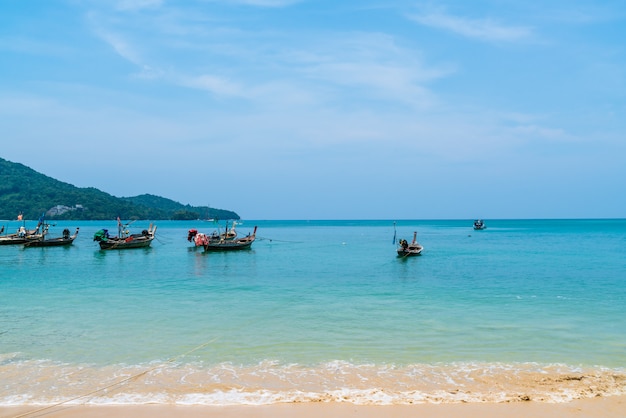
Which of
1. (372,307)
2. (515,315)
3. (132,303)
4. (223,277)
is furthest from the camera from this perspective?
(223,277)

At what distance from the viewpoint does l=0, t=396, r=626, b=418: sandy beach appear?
7.40m

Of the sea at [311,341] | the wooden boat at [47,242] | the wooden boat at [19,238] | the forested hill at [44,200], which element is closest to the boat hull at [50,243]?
the wooden boat at [47,242]

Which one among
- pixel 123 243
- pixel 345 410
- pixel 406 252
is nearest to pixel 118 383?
pixel 345 410

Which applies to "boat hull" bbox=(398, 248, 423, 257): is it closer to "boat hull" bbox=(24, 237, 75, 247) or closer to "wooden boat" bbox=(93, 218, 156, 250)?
"wooden boat" bbox=(93, 218, 156, 250)

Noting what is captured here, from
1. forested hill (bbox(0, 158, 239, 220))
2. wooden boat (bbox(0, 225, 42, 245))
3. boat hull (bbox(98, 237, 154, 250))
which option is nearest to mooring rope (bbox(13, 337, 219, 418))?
boat hull (bbox(98, 237, 154, 250))

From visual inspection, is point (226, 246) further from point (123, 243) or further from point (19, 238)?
point (19, 238)

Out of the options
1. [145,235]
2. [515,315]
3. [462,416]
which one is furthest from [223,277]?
[145,235]

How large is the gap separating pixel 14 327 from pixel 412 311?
466 inches

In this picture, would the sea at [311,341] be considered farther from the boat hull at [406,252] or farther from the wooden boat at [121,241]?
the wooden boat at [121,241]

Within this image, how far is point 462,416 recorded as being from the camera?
7312 millimetres

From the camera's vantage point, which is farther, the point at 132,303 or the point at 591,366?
the point at 132,303

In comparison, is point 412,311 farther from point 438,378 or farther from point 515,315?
point 438,378

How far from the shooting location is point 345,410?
25.0 ft

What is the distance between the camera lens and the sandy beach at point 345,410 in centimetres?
740
